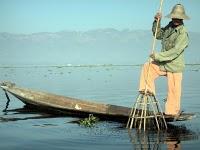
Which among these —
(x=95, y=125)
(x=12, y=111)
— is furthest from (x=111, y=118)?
(x=12, y=111)

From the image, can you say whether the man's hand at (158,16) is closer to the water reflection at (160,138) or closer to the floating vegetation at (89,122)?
the water reflection at (160,138)

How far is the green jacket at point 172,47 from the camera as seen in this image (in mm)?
11195

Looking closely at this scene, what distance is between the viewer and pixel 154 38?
11258 mm

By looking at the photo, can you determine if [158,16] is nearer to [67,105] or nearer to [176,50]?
[176,50]

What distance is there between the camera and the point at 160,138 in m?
10.9

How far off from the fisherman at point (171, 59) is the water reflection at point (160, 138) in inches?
22.2

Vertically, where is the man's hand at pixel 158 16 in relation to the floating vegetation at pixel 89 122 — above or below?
above

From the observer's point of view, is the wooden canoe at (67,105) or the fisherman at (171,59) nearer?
the fisherman at (171,59)

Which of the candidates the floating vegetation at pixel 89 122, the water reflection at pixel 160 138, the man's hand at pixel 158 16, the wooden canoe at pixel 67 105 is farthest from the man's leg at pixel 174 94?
the floating vegetation at pixel 89 122

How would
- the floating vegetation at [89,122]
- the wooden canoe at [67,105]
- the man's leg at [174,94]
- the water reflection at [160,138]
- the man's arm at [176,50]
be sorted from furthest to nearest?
1. the wooden canoe at [67,105]
2. the floating vegetation at [89,122]
3. the man's leg at [174,94]
4. the man's arm at [176,50]
5. the water reflection at [160,138]

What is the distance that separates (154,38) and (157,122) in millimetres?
2162

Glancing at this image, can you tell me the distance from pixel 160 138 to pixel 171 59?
2.01m

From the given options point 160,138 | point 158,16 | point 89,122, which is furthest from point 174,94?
point 89,122

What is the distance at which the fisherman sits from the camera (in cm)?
1120
